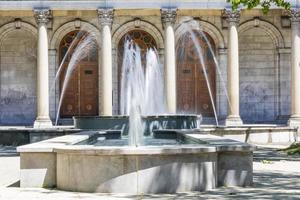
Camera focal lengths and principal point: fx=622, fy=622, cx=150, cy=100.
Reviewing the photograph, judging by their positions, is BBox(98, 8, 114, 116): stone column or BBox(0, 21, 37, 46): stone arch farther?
BBox(0, 21, 37, 46): stone arch

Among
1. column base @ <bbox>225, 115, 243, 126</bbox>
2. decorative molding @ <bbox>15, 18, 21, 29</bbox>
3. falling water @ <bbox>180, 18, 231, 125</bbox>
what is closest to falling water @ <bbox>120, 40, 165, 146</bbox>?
falling water @ <bbox>180, 18, 231, 125</bbox>

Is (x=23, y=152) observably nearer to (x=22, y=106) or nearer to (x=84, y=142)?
(x=84, y=142)

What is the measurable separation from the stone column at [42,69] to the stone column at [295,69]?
12454mm

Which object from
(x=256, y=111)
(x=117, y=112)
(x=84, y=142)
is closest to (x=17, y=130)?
(x=84, y=142)

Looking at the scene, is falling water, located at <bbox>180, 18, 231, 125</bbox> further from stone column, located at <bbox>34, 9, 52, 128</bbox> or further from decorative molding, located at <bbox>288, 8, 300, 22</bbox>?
stone column, located at <bbox>34, 9, 52, 128</bbox>

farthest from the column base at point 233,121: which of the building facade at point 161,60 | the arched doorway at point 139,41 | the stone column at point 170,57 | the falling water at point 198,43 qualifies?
the arched doorway at point 139,41

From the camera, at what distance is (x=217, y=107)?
115 feet

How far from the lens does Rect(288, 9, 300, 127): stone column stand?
31734 millimetres

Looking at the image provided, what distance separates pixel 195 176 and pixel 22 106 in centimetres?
2658

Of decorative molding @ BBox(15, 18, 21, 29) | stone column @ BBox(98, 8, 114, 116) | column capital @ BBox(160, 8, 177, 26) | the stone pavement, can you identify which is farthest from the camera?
decorative molding @ BBox(15, 18, 21, 29)

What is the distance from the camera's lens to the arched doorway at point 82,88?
1396 inches

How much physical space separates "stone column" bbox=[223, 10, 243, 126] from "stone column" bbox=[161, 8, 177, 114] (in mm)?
2851

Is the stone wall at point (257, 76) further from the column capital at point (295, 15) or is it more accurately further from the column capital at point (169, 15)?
the column capital at point (169, 15)

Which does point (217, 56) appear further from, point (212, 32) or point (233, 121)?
point (233, 121)
